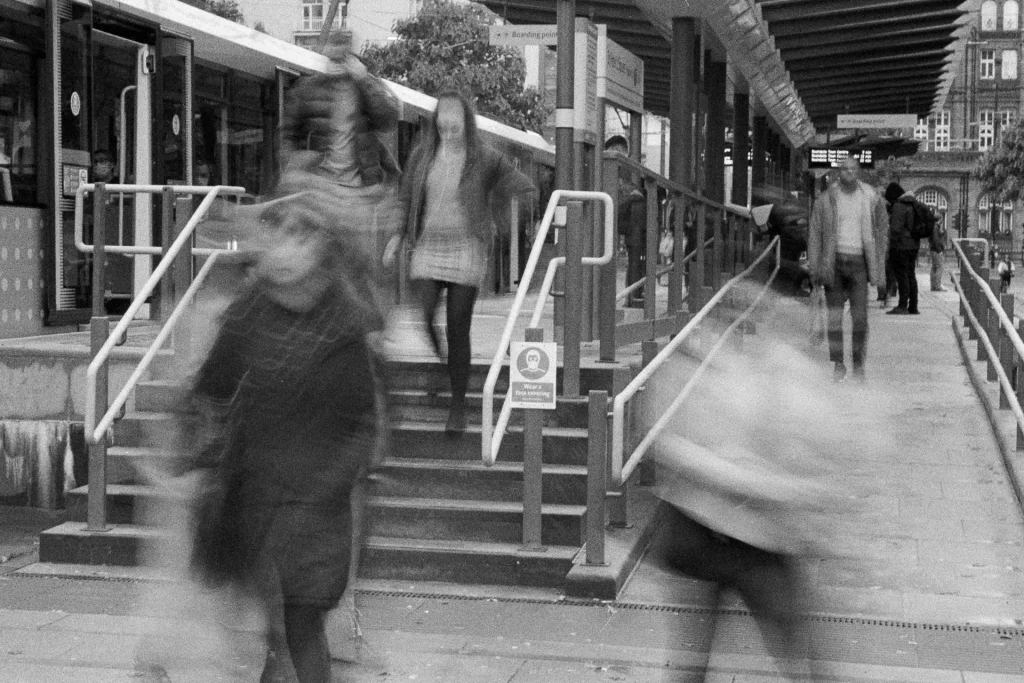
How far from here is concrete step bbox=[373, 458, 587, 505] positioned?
7.71 metres

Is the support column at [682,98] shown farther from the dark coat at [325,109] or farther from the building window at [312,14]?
the building window at [312,14]

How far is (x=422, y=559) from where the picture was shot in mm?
7328

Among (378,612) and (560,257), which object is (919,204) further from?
(378,612)

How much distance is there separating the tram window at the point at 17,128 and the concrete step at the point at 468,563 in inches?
161

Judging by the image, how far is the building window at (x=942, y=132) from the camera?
3816 inches

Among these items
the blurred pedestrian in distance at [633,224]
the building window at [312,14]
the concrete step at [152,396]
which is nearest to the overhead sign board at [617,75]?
the blurred pedestrian in distance at [633,224]

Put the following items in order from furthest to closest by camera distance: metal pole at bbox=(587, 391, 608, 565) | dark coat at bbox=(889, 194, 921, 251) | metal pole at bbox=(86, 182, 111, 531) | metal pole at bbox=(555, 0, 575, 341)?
dark coat at bbox=(889, 194, 921, 251)
metal pole at bbox=(555, 0, 575, 341)
metal pole at bbox=(86, 182, 111, 531)
metal pole at bbox=(587, 391, 608, 565)

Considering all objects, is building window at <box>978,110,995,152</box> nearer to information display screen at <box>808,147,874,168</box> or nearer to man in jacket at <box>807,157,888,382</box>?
information display screen at <box>808,147,874,168</box>

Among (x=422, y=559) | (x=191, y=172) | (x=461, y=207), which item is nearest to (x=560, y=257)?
(x=461, y=207)

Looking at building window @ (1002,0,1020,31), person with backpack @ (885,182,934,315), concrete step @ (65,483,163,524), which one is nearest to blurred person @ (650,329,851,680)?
concrete step @ (65,483,163,524)

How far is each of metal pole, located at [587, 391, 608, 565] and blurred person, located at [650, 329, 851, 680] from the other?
2.36m

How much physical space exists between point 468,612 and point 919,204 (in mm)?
14317

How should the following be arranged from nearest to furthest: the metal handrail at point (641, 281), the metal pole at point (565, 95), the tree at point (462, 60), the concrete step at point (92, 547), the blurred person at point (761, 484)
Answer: the blurred person at point (761, 484)
the concrete step at point (92, 547)
the metal pole at point (565, 95)
the metal handrail at point (641, 281)
the tree at point (462, 60)

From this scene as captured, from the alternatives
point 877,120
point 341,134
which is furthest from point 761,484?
point 877,120
